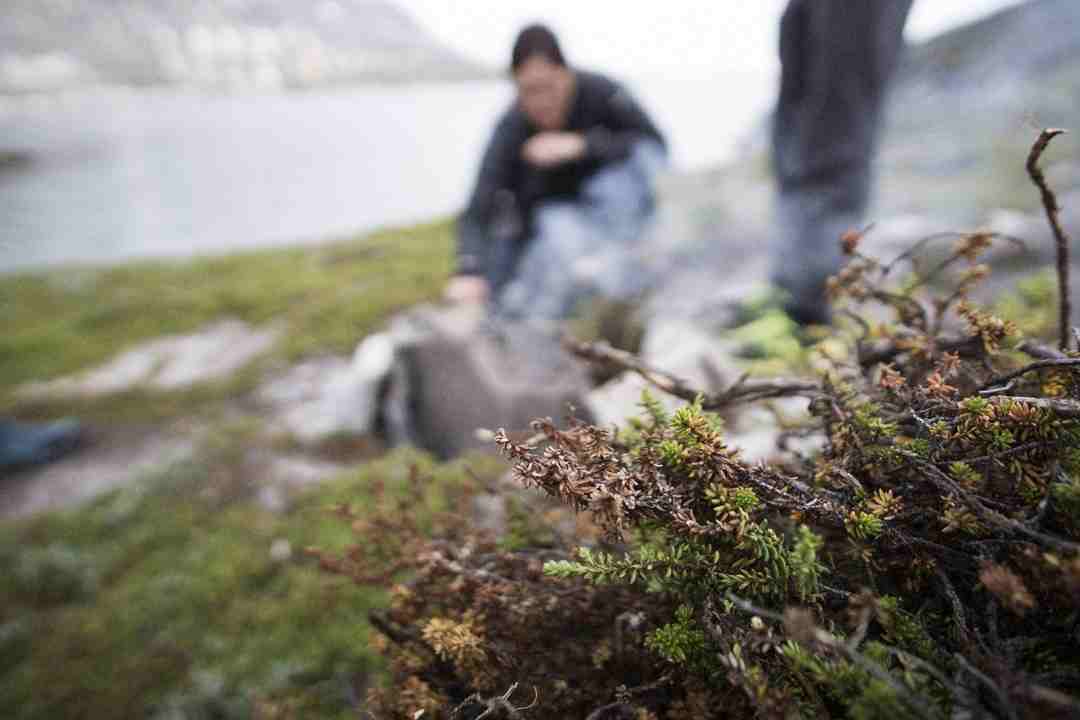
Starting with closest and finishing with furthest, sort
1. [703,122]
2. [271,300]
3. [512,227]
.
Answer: [512,227], [271,300], [703,122]

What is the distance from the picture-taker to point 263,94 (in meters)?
85.9

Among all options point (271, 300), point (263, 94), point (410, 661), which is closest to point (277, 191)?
point (271, 300)

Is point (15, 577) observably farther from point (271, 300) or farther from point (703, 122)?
point (703, 122)

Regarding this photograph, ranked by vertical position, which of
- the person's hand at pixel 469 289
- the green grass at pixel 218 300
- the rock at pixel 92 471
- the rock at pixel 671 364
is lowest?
the rock at pixel 92 471

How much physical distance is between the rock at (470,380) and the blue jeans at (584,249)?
0.91 m

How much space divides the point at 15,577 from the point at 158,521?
93 centimetres

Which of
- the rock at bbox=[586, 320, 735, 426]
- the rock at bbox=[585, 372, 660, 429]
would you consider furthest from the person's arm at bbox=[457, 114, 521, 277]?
the rock at bbox=[585, 372, 660, 429]

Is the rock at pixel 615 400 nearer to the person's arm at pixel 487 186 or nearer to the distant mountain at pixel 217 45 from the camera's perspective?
the person's arm at pixel 487 186

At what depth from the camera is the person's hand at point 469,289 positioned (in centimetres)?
455

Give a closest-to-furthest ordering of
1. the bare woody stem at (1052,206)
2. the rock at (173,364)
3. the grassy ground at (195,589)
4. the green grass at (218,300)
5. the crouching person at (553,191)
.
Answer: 1. the bare woody stem at (1052,206)
2. the grassy ground at (195,589)
3. the crouching person at (553,191)
4. the rock at (173,364)
5. the green grass at (218,300)

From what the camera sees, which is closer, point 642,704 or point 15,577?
point 642,704

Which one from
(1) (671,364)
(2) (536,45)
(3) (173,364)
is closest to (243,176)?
(3) (173,364)

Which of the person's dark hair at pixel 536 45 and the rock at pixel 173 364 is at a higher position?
the person's dark hair at pixel 536 45

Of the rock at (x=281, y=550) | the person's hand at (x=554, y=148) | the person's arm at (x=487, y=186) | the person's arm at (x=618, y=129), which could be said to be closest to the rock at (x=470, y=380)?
the person's arm at (x=487, y=186)
